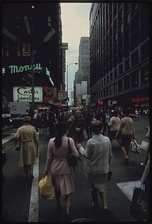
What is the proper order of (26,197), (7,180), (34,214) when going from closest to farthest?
(34,214), (26,197), (7,180)

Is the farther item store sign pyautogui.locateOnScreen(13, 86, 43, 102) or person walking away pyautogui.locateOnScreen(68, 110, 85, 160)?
store sign pyautogui.locateOnScreen(13, 86, 43, 102)

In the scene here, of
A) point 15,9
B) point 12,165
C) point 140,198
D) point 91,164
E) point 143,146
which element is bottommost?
point 12,165

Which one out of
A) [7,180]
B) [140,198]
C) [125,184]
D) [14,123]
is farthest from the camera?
[14,123]

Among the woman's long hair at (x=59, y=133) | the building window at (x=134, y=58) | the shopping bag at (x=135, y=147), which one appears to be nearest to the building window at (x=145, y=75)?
the building window at (x=134, y=58)

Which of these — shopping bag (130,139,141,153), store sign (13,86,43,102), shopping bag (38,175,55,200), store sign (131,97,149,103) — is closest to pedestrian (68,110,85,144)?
shopping bag (130,139,141,153)

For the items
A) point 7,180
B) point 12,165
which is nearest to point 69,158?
point 7,180

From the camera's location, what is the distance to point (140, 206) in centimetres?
361

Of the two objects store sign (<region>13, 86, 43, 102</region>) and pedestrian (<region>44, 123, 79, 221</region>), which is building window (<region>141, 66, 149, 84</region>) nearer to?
store sign (<region>13, 86, 43, 102</region>)

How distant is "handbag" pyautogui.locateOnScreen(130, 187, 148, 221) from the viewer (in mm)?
3590

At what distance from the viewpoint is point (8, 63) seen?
38.8 metres

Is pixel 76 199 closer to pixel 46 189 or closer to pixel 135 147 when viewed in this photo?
pixel 46 189

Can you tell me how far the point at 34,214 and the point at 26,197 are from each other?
942 millimetres

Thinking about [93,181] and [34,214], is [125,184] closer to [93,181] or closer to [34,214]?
[93,181]

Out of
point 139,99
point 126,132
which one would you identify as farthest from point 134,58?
point 126,132
